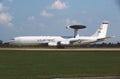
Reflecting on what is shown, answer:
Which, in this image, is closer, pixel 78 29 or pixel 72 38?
pixel 72 38

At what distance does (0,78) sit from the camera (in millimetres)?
14750

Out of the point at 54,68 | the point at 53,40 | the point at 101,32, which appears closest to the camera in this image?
the point at 54,68

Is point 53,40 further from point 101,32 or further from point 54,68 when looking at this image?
point 54,68

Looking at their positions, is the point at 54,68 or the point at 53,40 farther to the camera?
the point at 53,40

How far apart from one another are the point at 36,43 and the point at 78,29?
18.8 meters

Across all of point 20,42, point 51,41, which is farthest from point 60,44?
point 20,42

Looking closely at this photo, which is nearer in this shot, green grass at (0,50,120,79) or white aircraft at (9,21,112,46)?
green grass at (0,50,120,79)

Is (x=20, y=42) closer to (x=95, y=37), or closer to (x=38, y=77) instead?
(x=95, y=37)

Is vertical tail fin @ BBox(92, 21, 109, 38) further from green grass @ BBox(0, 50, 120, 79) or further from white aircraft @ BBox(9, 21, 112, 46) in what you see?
green grass @ BBox(0, 50, 120, 79)

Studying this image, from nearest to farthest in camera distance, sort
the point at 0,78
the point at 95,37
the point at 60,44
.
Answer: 1. the point at 0,78
2. the point at 60,44
3. the point at 95,37

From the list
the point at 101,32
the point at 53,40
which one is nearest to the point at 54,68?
the point at 53,40

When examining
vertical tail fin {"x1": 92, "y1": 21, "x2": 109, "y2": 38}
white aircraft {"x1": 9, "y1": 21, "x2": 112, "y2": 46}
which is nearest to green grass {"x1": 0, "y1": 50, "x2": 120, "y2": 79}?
white aircraft {"x1": 9, "y1": 21, "x2": 112, "y2": 46}

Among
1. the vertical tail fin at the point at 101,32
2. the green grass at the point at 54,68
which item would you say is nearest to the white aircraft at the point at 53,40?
the vertical tail fin at the point at 101,32

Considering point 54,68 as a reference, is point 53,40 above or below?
above
